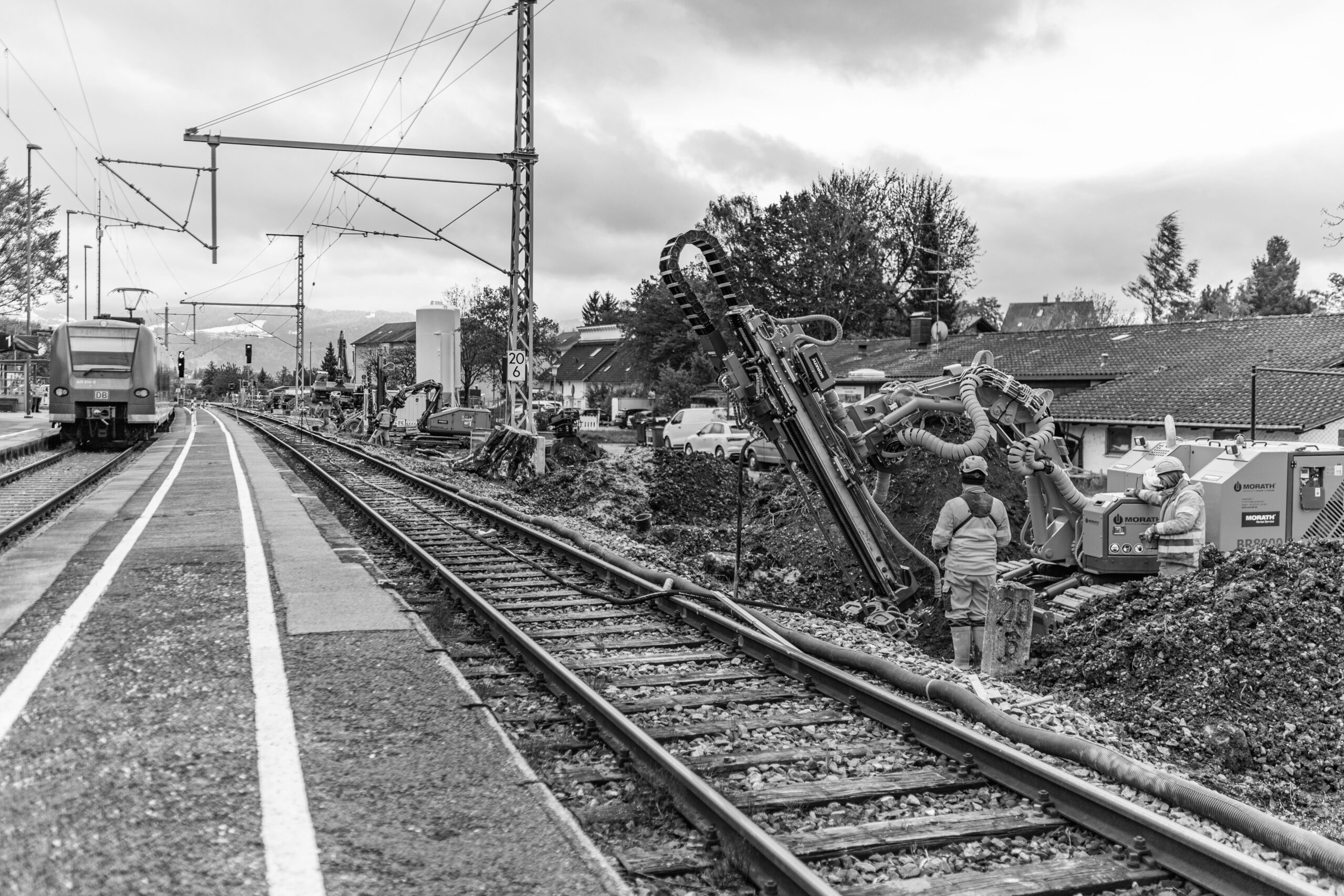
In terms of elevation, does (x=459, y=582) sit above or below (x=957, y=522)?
below

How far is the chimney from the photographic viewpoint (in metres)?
50.9

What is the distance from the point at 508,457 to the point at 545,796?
22.2 meters

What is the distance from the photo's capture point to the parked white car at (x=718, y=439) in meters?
36.4

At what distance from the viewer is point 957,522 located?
1012cm

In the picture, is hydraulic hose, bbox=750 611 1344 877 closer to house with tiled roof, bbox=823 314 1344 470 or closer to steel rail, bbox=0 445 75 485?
house with tiled roof, bbox=823 314 1344 470

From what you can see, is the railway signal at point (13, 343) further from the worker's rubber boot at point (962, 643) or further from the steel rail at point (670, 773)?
the worker's rubber boot at point (962, 643)

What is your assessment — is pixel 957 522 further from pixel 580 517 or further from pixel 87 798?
pixel 580 517

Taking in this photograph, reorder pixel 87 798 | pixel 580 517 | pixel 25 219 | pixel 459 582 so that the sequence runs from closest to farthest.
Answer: pixel 87 798 → pixel 459 582 → pixel 580 517 → pixel 25 219

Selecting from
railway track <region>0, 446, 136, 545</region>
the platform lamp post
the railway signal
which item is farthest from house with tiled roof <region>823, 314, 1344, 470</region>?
the platform lamp post

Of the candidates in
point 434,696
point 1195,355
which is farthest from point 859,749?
point 1195,355

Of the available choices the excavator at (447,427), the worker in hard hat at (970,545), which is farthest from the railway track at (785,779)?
the excavator at (447,427)

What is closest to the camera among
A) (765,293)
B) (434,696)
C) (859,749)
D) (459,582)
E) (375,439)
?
(859,749)

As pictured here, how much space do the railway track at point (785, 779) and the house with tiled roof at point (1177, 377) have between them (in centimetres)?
1440

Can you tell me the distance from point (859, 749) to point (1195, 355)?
113 feet
